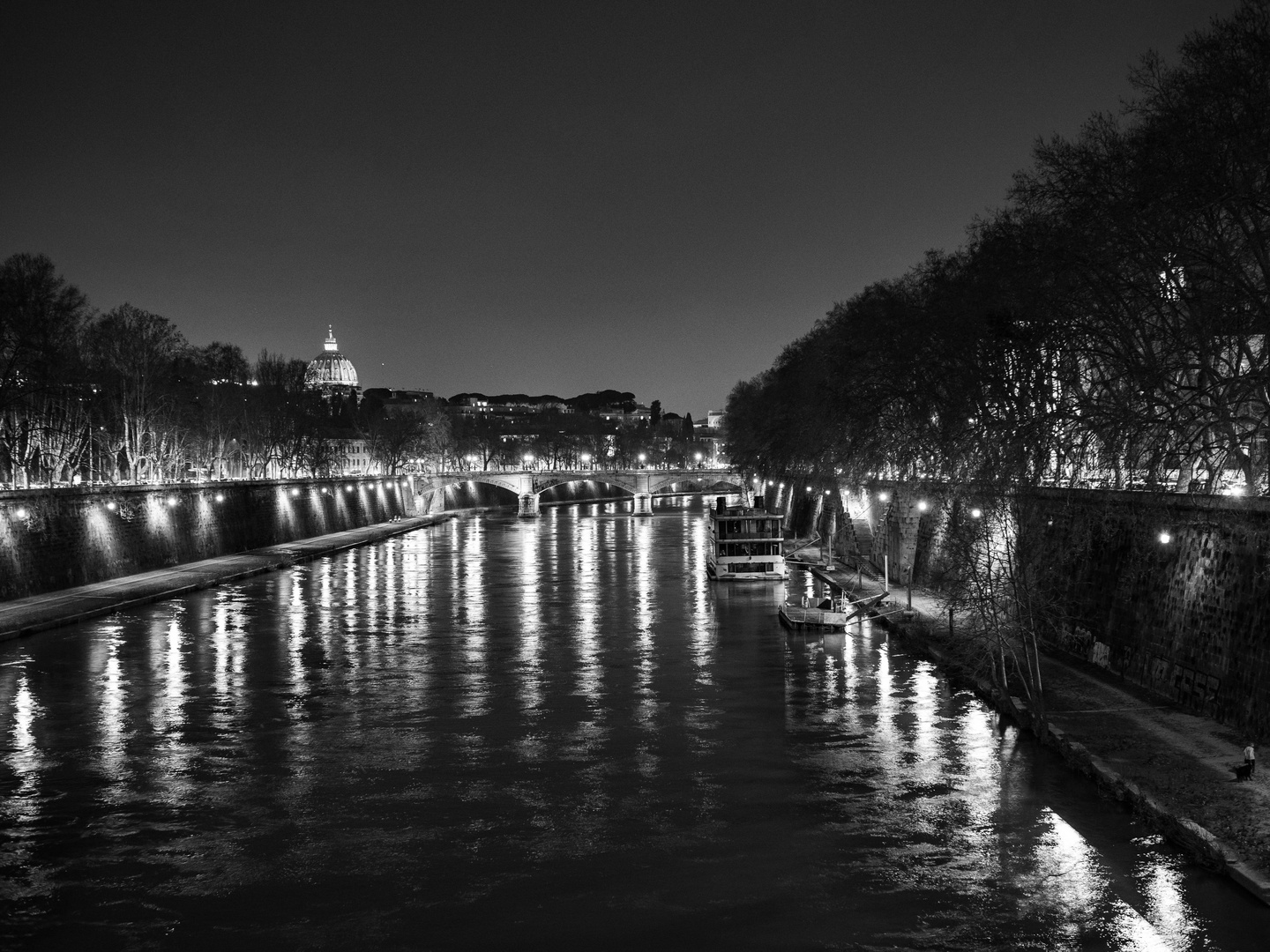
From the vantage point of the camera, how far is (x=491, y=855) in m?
16.1

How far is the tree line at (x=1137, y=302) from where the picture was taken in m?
20.3

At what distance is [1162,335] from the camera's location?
79.2ft

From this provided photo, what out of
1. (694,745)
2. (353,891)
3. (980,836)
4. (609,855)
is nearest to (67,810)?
(353,891)

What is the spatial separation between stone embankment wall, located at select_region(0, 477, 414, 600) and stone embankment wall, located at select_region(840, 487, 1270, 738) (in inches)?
1160

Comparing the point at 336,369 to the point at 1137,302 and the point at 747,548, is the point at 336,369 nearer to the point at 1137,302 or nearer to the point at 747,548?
the point at 747,548

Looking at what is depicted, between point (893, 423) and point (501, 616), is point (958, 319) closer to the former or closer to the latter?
point (893, 423)

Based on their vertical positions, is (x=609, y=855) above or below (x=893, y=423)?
below

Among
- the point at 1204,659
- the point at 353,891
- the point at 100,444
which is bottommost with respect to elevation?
Result: the point at 353,891

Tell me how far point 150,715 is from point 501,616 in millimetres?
15741

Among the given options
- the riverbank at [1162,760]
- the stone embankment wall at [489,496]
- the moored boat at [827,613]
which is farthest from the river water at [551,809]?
the stone embankment wall at [489,496]

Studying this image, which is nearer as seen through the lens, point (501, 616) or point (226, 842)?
point (226, 842)

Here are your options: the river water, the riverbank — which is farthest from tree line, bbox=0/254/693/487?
the riverbank

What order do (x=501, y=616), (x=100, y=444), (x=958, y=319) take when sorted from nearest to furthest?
(x=958, y=319), (x=501, y=616), (x=100, y=444)

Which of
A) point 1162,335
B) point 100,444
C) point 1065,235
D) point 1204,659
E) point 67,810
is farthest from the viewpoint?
point 100,444
